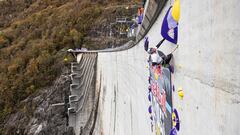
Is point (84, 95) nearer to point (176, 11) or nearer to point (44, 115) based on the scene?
point (44, 115)

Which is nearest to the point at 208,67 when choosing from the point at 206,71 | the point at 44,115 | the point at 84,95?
the point at 206,71

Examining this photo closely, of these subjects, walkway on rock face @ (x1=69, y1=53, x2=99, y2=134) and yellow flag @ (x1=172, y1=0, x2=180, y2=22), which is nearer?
yellow flag @ (x1=172, y1=0, x2=180, y2=22)

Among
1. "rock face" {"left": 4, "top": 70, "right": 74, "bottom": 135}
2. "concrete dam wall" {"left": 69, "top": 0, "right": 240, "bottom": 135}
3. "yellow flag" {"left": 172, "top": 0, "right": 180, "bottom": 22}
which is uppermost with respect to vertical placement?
"yellow flag" {"left": 172, "top": 0, "right": 180, "bottom": 22}

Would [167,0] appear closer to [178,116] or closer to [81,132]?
[178,116]

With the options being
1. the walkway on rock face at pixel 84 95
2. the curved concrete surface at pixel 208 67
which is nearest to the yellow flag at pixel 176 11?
the curved concrete surface at pixel 208 67

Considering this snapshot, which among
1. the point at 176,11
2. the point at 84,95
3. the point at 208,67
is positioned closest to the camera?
the point at 208,67

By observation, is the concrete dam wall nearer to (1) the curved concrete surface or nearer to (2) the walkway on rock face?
(1) the curved concrete surface

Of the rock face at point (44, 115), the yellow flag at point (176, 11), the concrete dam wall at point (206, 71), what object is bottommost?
the rock face at point (44, 115)

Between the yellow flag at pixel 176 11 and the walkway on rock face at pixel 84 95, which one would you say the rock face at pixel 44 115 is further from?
the yellow flag at pixel 176 11

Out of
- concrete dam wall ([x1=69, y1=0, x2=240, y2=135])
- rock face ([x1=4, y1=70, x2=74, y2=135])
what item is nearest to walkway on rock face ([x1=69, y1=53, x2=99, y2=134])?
rock face ([x1=4, y1=70, x2=74, y2=135])
